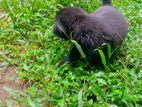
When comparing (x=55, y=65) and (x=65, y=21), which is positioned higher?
(x=65, y=21)

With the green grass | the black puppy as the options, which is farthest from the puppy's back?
the green grass

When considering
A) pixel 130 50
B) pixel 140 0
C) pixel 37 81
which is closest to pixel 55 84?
pixel 37 81

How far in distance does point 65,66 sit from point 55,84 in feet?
1.15

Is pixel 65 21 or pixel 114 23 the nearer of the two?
pixel 65 21

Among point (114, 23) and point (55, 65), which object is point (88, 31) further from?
point (55, 65)

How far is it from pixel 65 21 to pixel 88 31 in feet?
0.81

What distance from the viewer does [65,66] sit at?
134 inches

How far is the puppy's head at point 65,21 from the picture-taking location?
3.33 meters

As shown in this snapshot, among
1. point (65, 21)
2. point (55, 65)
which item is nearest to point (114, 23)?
point (65, 21)

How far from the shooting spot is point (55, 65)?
3447 millimetres

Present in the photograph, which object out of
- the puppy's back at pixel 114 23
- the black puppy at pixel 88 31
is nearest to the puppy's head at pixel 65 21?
the black puppy at pixel 88 31

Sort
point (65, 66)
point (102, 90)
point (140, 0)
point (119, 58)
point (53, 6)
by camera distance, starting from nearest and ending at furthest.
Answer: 1. point (102, 90)
2. point (65, 66)
3. point (119, 58)
4. point (53, 6)
5. point (140, 0)

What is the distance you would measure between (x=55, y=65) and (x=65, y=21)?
44cm

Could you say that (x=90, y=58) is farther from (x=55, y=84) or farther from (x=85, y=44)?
(x=55, y=84)
